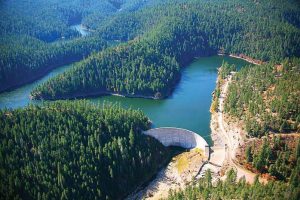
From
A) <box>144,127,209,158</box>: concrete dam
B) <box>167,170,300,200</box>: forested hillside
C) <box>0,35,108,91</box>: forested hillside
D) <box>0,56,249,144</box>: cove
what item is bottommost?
<box>167,170,300,200</box>: forested hillside

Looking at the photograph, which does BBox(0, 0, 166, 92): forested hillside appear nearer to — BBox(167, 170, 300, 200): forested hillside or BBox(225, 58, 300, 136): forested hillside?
BBox(225, 58, 300, 136): forested hillside

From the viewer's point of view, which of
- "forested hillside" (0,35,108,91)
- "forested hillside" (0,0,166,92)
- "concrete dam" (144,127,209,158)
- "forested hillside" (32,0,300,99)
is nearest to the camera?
"concrete dam" (144,127,209,158)

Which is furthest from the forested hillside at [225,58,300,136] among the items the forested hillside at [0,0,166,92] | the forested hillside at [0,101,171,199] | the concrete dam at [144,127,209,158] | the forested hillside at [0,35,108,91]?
the forested hillside at [0,0,166,92]

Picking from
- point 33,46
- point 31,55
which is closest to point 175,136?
point 31,55

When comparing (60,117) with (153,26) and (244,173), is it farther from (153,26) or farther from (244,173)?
(153,26)

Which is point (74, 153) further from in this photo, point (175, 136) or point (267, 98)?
point (267, 98)

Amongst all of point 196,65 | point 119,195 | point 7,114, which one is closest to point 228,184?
point 119,195
